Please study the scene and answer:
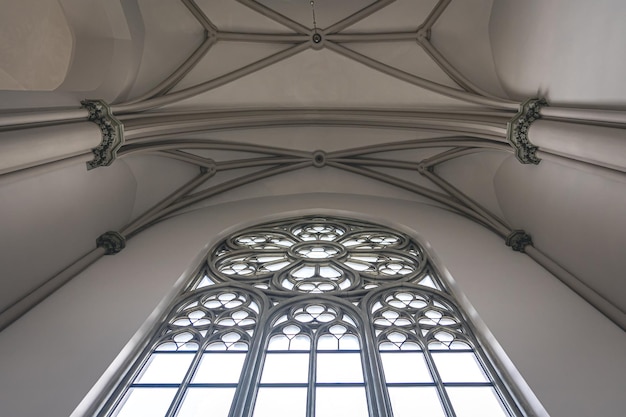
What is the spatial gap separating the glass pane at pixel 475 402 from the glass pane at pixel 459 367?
Result: 0.51ft

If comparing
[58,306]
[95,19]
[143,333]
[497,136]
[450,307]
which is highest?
[95,19]

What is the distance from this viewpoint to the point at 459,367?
5.13 metres

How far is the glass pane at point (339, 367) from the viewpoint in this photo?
16.1 ft

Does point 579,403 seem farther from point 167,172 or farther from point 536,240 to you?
point 167,172

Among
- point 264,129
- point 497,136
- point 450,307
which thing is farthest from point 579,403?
point 264,129

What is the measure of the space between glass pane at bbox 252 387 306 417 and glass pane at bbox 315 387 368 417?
0.51 ft

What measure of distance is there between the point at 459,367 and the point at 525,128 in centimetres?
328

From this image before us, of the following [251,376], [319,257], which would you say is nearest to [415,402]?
[251,376]

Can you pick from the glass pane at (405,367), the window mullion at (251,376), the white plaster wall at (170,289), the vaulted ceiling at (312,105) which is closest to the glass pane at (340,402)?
the glass pane at (405,367)

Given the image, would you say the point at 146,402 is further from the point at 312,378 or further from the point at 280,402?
the point at 312,378

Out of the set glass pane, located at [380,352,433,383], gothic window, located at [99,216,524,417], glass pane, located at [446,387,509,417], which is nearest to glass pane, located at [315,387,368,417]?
gothic window, located at [99,216,524,417]

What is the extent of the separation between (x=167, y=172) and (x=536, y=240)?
22.0ft

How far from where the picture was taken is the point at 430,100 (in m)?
8.88

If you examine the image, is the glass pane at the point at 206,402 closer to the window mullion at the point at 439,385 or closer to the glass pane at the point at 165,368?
the glass pane at the point at 165,368
